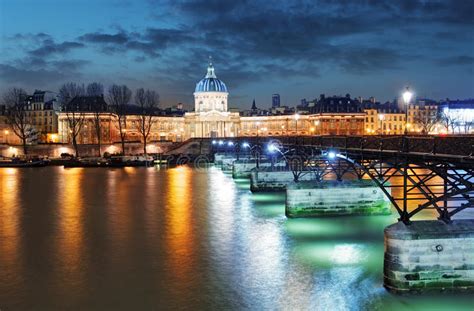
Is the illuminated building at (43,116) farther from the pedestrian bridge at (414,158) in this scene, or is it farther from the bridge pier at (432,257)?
the bridge pier at (432,257)

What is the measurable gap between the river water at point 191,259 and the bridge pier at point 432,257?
1.94 feet

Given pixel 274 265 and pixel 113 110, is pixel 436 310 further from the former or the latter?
pixel 113 110

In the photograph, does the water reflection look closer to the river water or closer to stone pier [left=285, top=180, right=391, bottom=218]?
the river water

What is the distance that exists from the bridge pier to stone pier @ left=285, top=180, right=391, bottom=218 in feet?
59.6

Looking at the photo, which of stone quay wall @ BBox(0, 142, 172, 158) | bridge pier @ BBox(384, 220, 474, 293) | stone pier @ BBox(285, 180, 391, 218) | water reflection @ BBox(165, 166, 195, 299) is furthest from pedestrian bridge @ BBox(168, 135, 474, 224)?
stone quay wall @ BBox(0, 142, 172, 158)

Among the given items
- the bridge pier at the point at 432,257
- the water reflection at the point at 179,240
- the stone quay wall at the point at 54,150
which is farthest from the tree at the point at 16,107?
the bridge pier at the point at 432,257

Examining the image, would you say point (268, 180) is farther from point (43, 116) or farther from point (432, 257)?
point (43, 116)

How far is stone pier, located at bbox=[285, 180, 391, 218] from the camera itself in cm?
3978

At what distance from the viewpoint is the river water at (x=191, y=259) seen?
883 inches

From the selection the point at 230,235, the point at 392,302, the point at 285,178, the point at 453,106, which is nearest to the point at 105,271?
the point at 230,235

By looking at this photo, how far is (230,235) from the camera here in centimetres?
3681

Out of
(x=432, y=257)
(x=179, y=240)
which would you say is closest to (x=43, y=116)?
(x=179, y=240)

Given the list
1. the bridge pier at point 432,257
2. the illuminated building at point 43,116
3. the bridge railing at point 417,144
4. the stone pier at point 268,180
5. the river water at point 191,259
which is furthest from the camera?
the illuminated building at point 43,116

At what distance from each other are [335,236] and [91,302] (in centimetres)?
1702
